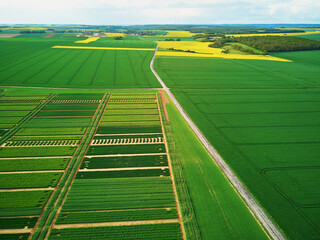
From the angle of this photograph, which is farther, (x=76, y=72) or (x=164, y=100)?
(x=76, y=72)

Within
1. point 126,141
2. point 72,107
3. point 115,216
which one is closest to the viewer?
point 115,216

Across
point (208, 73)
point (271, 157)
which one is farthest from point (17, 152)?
point (208, 73)

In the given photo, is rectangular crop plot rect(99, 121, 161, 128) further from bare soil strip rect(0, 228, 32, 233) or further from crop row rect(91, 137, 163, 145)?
bare soil strip rect(0, 228, 32, 233)

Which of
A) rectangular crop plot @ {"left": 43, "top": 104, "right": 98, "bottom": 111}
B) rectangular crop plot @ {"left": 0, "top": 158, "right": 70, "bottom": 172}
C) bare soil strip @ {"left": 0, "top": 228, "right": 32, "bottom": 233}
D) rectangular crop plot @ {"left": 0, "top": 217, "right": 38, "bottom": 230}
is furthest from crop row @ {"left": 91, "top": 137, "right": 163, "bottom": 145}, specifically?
bare soil strip @ {"left": 0, "top": 228, "right": 32, "bottom": 233}

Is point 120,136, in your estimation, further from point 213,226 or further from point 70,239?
point 213,226

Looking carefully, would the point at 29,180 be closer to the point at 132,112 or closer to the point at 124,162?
the point at 124,162

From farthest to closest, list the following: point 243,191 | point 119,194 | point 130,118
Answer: point 130,118, point 243,191, point 119,194

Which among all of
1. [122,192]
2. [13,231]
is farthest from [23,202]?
[122,192]
